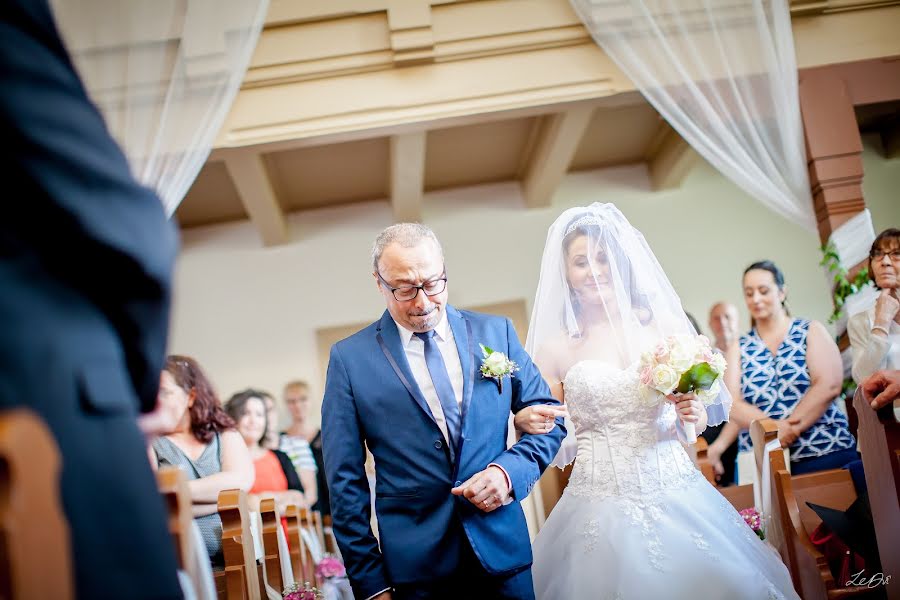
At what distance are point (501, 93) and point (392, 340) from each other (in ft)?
12.4

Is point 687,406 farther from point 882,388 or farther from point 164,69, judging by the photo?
point 164,69

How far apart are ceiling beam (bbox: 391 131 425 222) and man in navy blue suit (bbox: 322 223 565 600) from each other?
3936 mm

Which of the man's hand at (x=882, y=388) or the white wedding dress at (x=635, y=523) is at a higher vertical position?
the man's hand at (x=882, y=388)

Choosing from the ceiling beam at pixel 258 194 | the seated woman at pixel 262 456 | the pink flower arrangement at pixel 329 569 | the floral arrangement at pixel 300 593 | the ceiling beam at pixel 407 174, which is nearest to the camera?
the floral arrangement at pixel 300 593

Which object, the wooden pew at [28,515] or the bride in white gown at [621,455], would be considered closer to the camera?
the wooden pew at [28,515]

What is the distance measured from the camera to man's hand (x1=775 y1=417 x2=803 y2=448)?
479 cm

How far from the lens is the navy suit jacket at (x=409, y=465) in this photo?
261 centimetres

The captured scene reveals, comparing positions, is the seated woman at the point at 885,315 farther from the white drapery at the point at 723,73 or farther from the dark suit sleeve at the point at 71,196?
the dark suit sleeve at the point at 71,196

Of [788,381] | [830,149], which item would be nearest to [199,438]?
[788,381]

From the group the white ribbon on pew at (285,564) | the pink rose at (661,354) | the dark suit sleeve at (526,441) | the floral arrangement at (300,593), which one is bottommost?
the floral arrangement at (300,593)

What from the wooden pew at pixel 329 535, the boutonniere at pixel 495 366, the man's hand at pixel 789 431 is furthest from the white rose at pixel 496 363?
the wooden pew at pixel 329 535

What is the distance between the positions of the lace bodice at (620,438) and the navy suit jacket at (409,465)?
18.8 inches

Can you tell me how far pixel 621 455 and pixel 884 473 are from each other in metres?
0.92

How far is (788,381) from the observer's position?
16.4 ft
